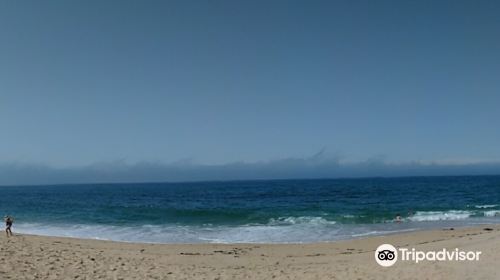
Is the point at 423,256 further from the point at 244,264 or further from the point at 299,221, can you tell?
the point at 299,221

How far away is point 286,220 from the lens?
35500 mm

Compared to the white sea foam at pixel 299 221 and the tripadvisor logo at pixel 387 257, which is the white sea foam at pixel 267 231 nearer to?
the white sea foam at pixel 299 221

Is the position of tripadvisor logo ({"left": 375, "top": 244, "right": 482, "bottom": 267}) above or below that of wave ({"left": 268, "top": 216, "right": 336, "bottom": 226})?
above

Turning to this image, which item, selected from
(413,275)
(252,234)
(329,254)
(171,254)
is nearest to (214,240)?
(252,234)

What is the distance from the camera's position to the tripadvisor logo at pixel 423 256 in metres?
14.0

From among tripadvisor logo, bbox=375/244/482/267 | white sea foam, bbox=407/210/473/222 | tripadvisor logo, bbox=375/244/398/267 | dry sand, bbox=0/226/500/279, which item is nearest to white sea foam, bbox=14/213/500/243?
white sea foam, bbox=407/210/473/222

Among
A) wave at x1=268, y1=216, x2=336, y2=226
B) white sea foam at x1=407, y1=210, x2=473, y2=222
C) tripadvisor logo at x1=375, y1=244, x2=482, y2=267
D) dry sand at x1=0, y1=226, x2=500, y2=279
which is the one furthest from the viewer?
white sea foam at x1=407, y1=210, x2=473, y2=222

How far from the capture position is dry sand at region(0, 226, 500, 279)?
1215cm

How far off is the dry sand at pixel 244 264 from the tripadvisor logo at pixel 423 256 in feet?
1.08

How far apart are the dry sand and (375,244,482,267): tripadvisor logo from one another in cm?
33

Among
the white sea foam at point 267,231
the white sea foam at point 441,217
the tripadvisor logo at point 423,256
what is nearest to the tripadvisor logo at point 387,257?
the tripadvisor logo at point 423,256

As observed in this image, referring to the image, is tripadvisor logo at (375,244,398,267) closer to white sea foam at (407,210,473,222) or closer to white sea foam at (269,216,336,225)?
white sea foam at (269,216,336,225)

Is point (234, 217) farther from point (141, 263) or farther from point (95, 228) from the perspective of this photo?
point (141, 263)

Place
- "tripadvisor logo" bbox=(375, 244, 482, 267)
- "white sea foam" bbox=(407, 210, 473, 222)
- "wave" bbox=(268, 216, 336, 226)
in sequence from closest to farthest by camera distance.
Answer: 1. "tripadvisor logo" bbox=(375, 244, 482, 267)
2. "wave" bbox=(268, 216, 336, 226)
3. "white sea foam" bbox=(407, 210, 473, 222)
